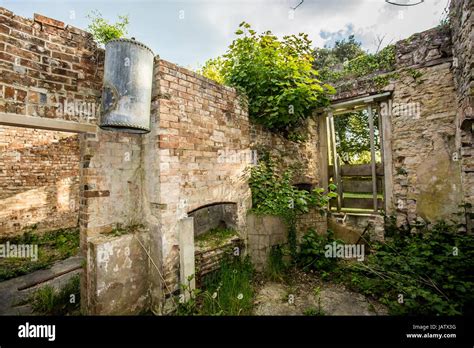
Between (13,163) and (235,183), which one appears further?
(13,163)

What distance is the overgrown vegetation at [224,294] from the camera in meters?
2.82

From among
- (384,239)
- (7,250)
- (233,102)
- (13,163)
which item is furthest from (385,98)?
(7,250)

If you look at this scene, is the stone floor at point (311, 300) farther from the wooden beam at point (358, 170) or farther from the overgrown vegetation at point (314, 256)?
the wooden beam at point (358, 170)

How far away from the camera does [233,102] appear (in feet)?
13.4

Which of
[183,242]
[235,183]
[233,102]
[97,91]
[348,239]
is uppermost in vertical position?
[233,102]

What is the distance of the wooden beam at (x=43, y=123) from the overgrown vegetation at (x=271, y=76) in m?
2.91

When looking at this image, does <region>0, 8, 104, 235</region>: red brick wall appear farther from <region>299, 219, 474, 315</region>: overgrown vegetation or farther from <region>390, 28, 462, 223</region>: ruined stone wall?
<region>390, 28, 462, 223</region>: ruined stone wall

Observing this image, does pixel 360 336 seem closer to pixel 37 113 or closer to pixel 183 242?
pixel 183 242

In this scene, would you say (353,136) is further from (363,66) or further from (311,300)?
(311,300)

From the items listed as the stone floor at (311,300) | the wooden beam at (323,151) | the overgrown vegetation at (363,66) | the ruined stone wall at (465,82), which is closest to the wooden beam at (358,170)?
the wooden beam at (323,151)

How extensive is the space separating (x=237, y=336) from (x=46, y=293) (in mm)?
2959

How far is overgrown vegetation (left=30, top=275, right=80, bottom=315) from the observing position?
2902mm

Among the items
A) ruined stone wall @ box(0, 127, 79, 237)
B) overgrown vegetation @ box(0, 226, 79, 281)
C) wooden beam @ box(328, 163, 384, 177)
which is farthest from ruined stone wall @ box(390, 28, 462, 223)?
ruined stone wall @ box(0, 127, 79, 237)

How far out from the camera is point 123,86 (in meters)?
2.47
